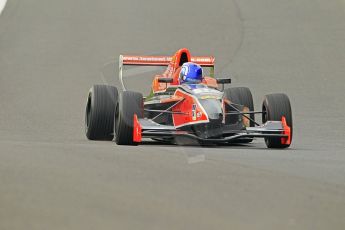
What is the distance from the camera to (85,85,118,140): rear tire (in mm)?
13594

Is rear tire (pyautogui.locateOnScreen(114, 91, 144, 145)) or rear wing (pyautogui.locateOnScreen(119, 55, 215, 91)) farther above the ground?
rear wing (pyautogui.locateOnScreen(119, 55, 215, 91))

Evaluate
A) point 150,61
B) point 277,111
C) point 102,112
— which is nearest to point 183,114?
point 277,111

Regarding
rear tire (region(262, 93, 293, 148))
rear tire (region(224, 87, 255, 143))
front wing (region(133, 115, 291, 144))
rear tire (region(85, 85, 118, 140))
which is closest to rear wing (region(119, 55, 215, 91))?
rear tire (region(224, 87, 255, 143))

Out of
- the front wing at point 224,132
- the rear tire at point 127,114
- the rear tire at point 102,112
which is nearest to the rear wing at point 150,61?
the rear tire at point 102,112

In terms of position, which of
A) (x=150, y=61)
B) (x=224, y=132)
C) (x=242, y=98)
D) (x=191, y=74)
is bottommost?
(x=224, y=132)

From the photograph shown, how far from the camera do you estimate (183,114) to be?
1267 centimetres

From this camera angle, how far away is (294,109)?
1869 cm

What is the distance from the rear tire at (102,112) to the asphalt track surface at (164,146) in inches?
16.8

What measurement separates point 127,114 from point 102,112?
172 cm

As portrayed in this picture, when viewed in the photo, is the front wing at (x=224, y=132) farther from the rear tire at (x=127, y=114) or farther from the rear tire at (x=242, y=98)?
the rear tire at (x=242, y=98)

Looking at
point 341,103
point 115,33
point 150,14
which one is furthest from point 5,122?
point 150,14

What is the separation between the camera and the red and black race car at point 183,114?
1200 centimetres

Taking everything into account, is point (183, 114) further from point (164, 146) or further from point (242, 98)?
point (242, 98)

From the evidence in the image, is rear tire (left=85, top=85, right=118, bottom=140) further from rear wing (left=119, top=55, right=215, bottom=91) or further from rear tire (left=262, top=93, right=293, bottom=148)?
rear tire (left=262, top=93, right=293, bottom=148)
